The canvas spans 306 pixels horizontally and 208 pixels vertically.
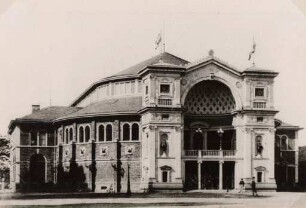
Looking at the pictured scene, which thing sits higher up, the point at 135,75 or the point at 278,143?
the point at 135,75

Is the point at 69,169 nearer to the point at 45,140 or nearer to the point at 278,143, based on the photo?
the point at 45,140

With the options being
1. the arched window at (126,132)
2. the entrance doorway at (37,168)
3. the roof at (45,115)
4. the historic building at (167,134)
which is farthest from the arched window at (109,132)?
the entrance doorway at (37,168)

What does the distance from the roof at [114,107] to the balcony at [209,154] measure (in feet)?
19.4

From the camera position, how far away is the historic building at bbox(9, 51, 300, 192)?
175ft

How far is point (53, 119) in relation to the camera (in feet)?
209

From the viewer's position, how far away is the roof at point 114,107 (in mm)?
56906

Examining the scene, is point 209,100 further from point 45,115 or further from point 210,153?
point 45,115

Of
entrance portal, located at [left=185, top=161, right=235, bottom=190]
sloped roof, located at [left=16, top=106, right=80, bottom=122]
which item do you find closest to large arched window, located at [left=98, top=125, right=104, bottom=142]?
sloped roof, located at [left=16, top=106, right=80, bottom=122]

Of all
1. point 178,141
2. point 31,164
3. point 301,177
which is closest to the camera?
point 178,141

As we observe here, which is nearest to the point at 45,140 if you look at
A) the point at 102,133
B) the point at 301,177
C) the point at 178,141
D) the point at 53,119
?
the point at 53,119

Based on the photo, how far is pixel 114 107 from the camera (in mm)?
58312

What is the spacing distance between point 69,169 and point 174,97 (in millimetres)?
13283

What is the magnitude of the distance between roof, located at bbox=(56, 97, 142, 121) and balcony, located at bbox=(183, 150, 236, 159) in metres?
5.91

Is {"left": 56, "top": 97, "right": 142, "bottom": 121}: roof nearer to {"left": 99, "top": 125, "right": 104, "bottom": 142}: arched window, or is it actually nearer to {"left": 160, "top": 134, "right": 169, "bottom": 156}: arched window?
{"left": 99, "top": 125, "right": 104, "bottom": 142}: arched window
